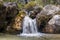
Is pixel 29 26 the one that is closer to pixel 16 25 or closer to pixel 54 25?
pixel 16 25

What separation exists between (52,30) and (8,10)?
4.30 meters

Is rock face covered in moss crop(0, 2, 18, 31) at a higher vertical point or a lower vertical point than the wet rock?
higher

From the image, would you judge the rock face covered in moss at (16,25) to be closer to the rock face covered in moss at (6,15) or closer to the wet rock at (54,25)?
the rock face covered in moss at (6,15)

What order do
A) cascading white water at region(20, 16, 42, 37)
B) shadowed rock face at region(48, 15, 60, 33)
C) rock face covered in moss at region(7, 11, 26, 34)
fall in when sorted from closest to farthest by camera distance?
1. shadowed rock face at region(48, 15, 60, 33)
2. rock face covered in moss at region(7, 11, 26, 34)
3. cascading white water at region(20, 16, 42, 37)

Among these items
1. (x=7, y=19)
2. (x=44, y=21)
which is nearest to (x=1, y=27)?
(x=7, y=19)

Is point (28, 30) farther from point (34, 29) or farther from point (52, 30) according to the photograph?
point (52, 30)

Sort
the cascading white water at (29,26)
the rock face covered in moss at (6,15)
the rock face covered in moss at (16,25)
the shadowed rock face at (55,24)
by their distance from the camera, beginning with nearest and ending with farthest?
the shadowed rock face at (55,24) → the rock face covered in moss at (16,25) → the rock face covered in moss at (6,15) → the cascading white water at (29,26)

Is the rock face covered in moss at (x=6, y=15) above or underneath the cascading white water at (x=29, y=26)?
above

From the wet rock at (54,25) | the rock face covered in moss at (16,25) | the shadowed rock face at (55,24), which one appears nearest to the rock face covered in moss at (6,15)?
the rock face covered in moss at (16,25)

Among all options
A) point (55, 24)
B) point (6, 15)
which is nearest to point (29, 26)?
point (6, 15)

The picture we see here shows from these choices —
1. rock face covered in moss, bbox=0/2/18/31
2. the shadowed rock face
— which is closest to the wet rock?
the shadowed rock face

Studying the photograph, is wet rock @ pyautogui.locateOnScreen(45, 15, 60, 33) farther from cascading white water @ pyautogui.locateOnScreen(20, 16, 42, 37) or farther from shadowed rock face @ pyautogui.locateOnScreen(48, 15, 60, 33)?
cascading white water @ pyautogui.locateOnScreen(20, 16, 42, 37)

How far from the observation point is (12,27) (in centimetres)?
1853

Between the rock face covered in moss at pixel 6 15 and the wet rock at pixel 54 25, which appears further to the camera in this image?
the rock face covered in moss at pixel 6 15
